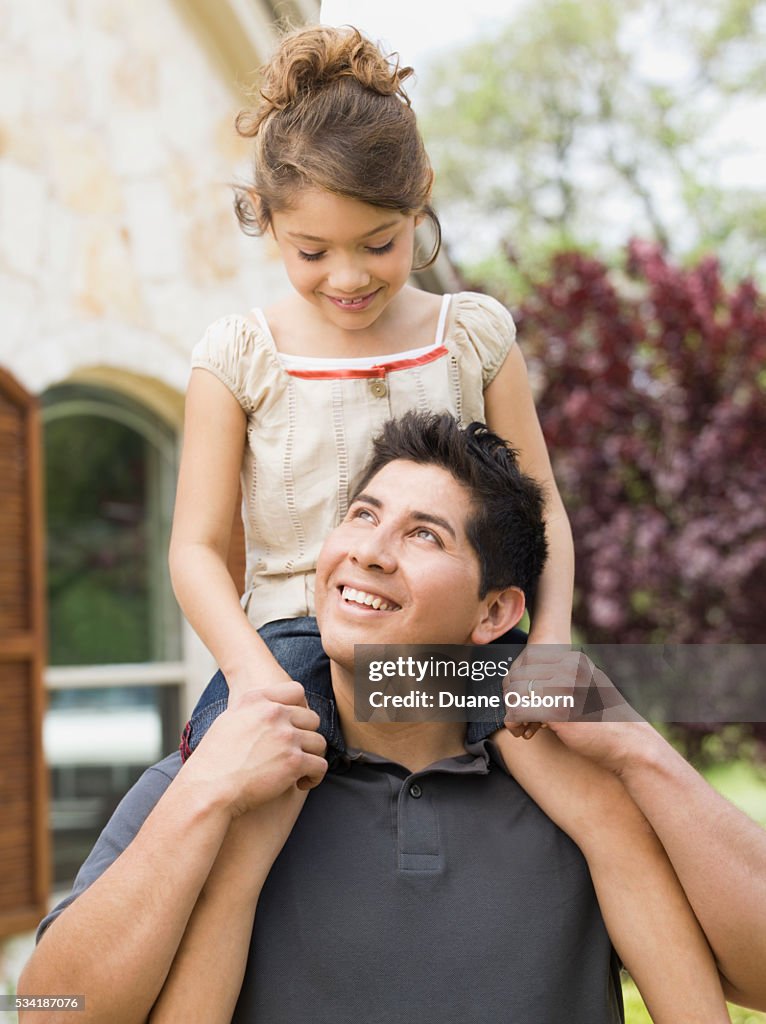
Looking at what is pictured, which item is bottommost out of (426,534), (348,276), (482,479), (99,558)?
(426,534)

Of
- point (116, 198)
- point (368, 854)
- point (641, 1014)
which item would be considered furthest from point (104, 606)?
point (368, 854)

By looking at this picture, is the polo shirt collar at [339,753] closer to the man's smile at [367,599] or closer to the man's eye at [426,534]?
the man's smile at [367,599]

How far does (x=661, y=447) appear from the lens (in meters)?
8.52

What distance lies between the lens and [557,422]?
8586 millimetres

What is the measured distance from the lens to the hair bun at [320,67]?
2420 mm

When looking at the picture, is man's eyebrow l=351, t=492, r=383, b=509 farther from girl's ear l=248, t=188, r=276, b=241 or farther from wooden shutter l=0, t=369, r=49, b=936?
wooden shutter l=0, t=369, r=49, b=936

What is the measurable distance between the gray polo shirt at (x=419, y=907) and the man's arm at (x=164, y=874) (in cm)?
13

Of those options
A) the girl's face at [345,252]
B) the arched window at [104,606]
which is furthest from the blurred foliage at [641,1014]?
the arched window at [104,606]

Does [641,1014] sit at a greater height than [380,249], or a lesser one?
lesser

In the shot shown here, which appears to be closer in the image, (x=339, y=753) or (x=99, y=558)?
(x=339, y=753)

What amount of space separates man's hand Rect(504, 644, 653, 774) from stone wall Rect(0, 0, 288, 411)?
10.9 ft

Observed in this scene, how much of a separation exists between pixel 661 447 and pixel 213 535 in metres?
6.46

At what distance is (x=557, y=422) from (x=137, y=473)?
339 cm

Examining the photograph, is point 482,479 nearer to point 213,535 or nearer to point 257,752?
point 213,535
